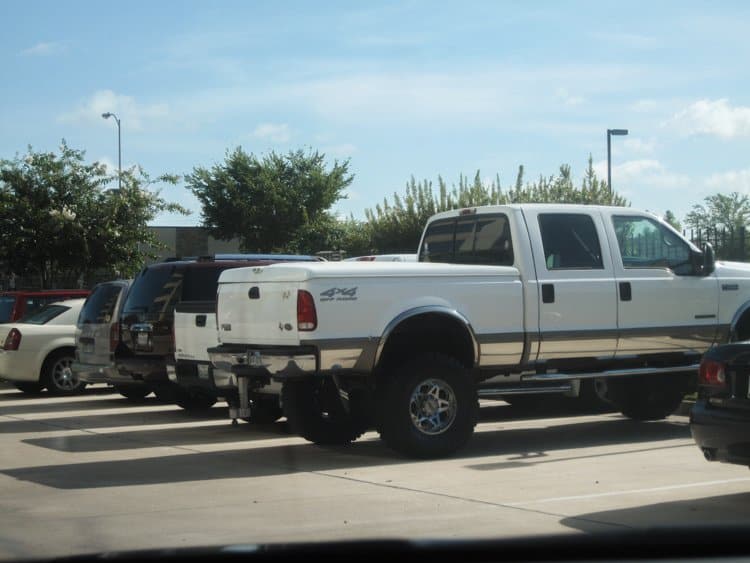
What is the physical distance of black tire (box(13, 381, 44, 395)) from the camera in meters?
18.4

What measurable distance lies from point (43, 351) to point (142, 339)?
4.13 m

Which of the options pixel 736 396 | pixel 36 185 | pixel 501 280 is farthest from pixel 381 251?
pixel 736 396

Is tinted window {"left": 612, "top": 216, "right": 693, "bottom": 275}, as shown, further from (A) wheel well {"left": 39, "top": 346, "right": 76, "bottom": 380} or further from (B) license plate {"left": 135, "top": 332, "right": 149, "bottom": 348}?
(A) wheel well {"left": 39, "top": 346, "right": 76, "bottom": 380}

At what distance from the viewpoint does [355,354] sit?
10.2 meters

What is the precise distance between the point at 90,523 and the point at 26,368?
11.1 meters

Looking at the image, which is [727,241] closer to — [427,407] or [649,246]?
[649,246]

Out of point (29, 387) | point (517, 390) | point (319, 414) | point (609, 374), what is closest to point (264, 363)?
point (319, 414)

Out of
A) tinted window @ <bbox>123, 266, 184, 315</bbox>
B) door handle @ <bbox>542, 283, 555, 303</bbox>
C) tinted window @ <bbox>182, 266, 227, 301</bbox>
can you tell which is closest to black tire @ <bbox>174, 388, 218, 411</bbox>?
tinted window @ <bbox>123, 266, 184, 315</bbox>

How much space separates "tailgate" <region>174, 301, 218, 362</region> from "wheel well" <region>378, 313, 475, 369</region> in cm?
244

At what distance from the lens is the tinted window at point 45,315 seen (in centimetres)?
1842

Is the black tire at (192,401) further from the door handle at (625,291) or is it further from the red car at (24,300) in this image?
the door handle at (625,291)

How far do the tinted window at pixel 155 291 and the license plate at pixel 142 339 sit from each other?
11.3 inches

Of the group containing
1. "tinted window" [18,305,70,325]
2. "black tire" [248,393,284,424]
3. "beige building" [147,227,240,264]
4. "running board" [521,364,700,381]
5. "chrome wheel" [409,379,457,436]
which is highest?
"beige building" [147,227,240,264]

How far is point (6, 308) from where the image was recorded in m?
19.8
